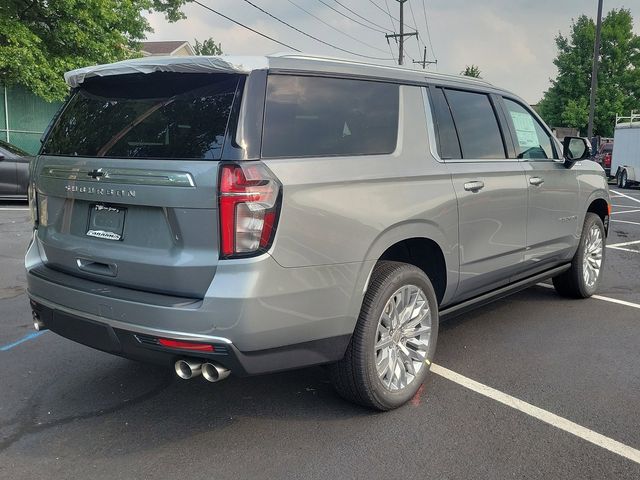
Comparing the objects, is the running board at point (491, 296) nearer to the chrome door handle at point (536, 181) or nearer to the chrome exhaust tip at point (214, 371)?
the chrome door handle at point (536, 181)

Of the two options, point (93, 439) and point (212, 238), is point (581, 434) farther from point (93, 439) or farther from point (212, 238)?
point (93, 439)

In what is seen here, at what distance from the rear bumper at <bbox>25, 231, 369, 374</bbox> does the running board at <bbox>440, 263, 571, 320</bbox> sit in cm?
120

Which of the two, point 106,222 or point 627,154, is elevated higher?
point 627,154

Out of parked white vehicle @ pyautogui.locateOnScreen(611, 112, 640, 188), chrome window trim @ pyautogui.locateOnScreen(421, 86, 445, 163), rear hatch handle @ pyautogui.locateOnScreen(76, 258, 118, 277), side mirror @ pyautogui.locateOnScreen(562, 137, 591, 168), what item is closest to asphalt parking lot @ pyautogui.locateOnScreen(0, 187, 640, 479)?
rear hatch handle @ pyautogui.locateOnScreen(76, 258, 118, 277)

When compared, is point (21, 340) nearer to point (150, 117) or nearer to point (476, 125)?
point (150, 117)

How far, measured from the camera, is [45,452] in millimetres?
3059

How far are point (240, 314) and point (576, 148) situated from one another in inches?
159

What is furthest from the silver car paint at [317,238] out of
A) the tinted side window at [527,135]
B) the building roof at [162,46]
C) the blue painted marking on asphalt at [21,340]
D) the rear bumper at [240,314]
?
the building roof at [162,46]

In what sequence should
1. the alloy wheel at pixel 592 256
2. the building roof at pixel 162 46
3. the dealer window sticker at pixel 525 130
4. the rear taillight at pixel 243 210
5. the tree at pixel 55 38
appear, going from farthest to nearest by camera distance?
the building roof at pixel 162 46
the tree at pixel 55 38
the alloy wheel at pixel 592 256
the dealer window sticker at pixel 525 130
the rear taillight at pixel 243 210

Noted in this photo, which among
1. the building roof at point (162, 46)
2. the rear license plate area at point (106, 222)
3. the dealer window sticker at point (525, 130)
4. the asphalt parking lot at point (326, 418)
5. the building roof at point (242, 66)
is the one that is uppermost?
the building roof at point (162, 46)

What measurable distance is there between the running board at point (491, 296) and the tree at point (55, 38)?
1615 cm

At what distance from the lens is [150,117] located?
3.06 meters

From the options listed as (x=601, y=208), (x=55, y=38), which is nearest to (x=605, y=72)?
(x=55, y=38)

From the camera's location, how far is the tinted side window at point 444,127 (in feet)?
12.7
